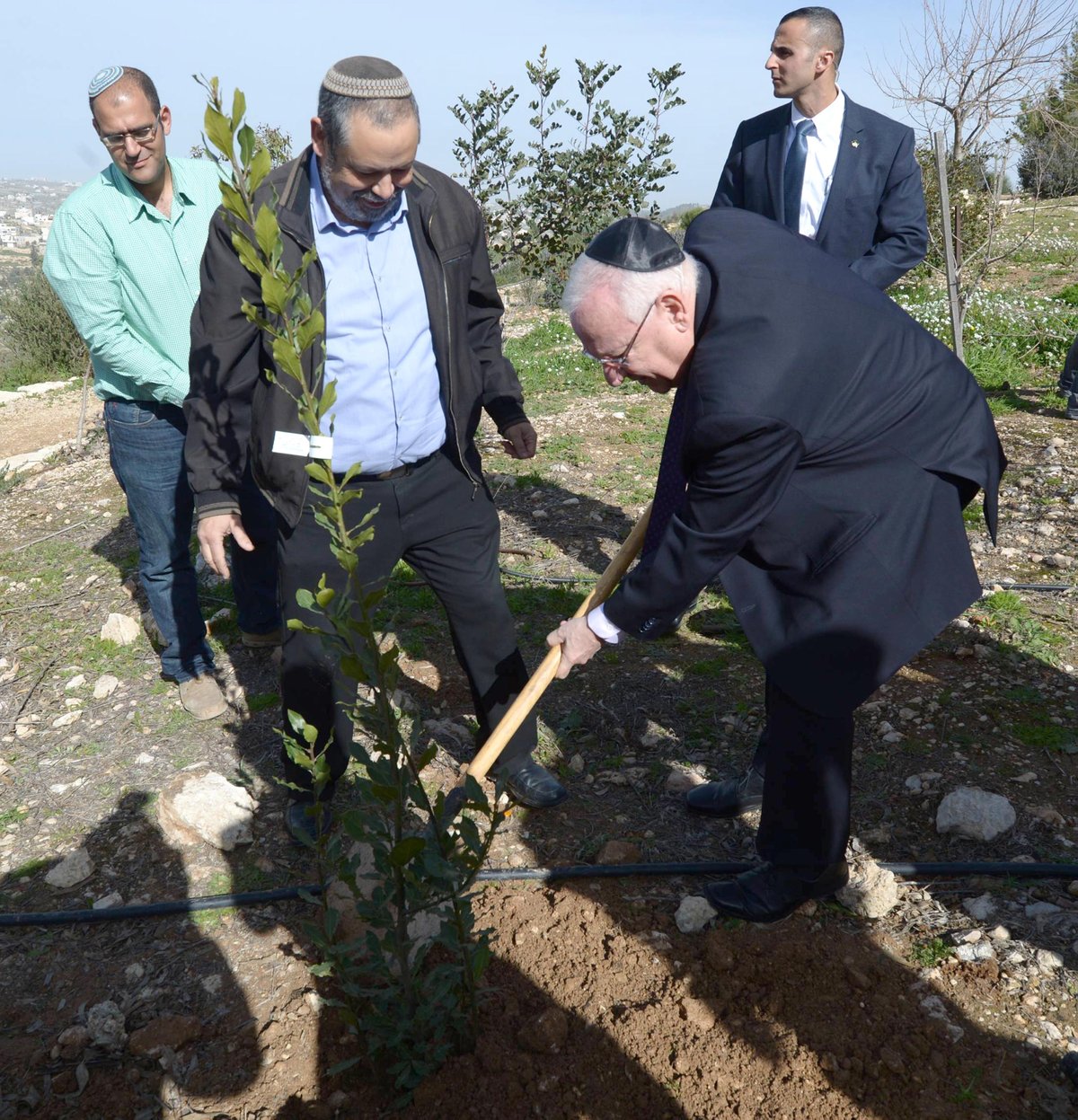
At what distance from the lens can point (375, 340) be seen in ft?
7.75

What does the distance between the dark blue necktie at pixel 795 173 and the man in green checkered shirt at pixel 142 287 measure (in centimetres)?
202

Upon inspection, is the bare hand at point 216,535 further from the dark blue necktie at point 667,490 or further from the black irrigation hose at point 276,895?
the dark blue necktie at point 667,490

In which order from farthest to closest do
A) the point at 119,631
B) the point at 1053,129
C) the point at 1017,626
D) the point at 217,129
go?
1. the point at 1053,129
2. the point at 119,631
3. the point at 1017,626
4. the point at 217,129

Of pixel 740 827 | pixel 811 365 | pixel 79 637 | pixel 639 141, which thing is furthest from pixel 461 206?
pixel 639 141

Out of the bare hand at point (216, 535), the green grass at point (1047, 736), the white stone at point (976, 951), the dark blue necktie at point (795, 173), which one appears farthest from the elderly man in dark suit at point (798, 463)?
the dark blue necktie at point (795, 173)

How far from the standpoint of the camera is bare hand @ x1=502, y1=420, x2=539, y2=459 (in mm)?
2832

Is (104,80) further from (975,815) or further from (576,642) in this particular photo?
(975,815)

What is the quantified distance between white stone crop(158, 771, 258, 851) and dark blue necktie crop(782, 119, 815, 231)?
2.76 meters

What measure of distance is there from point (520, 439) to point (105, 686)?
215 centimetres

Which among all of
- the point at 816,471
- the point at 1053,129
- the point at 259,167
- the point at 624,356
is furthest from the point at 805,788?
the point at 1053,129

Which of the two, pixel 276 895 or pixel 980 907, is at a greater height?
pixel 980 907

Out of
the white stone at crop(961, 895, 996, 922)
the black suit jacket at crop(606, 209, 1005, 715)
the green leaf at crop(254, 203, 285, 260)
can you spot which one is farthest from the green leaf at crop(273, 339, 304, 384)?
the white stone at crop(961, 895, 996, 922)

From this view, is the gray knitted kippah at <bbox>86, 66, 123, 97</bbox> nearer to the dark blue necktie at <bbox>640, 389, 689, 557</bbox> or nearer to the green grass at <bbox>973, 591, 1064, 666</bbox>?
the dark blue necktie at <bbox>640, 389, 689, 557</bbox>

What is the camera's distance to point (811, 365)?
1.84 m
